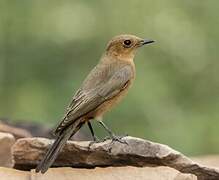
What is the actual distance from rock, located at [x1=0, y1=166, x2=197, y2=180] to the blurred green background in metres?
6.65

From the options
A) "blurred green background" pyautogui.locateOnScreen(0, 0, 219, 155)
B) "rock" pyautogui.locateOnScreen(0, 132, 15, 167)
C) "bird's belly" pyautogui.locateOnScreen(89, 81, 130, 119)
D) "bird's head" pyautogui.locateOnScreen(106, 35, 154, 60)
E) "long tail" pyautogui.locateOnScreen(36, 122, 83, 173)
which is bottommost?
"blurred green background" pyautogui.locateOnScreen(0, 0, 219, 155)

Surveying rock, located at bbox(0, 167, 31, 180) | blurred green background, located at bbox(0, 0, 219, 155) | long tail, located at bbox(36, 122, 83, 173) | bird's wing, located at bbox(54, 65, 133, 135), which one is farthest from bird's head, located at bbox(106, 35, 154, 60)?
blurred green background, located at bbox(0, 0, 219, 155)

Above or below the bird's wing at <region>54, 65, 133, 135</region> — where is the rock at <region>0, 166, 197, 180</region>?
below

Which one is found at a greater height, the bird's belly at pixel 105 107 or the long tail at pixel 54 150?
the bird's belly at pixel 105 107

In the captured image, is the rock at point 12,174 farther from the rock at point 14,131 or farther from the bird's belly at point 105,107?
the rock at point 14,131

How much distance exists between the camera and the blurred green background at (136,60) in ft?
54.4

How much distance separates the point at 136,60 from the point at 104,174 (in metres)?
8.66

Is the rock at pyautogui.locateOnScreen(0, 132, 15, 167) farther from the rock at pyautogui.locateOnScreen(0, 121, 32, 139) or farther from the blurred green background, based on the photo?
the blurred green background

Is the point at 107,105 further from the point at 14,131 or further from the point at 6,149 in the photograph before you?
the point at 14,131

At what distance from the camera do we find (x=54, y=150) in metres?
9.16

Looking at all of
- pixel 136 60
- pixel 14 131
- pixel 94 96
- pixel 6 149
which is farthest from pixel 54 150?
pixel 136 60

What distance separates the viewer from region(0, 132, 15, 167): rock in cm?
981

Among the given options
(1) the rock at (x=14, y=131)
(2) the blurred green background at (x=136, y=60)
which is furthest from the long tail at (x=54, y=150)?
(2) the blurred green background at (x=136, y=60)

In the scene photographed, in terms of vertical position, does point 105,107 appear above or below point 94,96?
below
